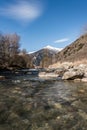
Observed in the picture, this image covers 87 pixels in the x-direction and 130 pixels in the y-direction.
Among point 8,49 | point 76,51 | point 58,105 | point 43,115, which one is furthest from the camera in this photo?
point 76,51

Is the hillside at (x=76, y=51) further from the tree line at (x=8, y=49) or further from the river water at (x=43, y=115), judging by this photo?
the river water at (x=43, y=115)

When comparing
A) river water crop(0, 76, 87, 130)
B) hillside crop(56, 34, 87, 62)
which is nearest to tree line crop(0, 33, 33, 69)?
hillside crop(56, 34, 87, 62)

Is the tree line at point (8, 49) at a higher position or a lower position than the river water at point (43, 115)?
higher

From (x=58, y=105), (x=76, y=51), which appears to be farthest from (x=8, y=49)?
(x=58, y=105)

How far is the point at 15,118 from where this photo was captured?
31.7 ft

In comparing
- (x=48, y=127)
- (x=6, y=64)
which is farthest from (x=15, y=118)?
(x=6, y=64)

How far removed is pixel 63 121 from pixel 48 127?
3.23 feet

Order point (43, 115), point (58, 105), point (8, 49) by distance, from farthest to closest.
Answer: point (8, 49)
point (58, 105)
point (43, 115)

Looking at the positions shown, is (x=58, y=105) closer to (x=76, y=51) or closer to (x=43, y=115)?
(x=43, y=115)

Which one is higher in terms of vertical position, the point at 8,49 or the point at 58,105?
the point at 8,49

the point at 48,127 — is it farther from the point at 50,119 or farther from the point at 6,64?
the point at 6,64

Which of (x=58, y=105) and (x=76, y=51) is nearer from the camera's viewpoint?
(x=58, y=105)

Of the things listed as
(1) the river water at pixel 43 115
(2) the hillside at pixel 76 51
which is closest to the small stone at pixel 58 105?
(1) the river water at pixel 43 115

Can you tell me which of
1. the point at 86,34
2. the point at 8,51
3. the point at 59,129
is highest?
the point at 86,34
